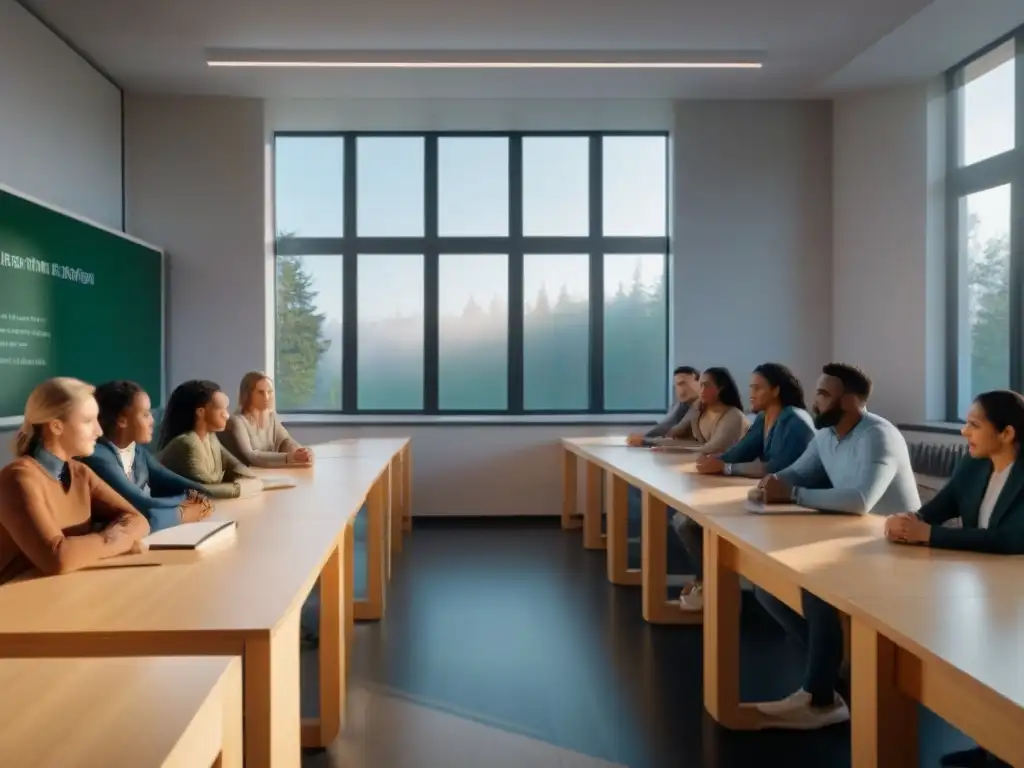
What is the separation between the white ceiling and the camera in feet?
16.1

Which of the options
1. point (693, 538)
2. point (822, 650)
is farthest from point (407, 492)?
point (822, 650)

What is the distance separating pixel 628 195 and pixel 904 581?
5.81 metres

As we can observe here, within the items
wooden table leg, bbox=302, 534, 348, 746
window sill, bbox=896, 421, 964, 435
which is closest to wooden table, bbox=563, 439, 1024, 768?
wooden table leg, bbox=302, 534, 348, 746

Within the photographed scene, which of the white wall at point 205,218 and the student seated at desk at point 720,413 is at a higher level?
the white wall at point 205,218

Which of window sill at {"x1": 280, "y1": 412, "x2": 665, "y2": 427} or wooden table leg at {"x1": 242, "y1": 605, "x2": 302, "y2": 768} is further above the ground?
window sill at {"x1": 280, "y1": 412, "x2": 665, "y2": 427}

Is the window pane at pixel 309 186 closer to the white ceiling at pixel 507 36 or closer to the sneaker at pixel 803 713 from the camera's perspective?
the white ceiling at pixel 507 36

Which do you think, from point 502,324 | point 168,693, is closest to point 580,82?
point 502,324

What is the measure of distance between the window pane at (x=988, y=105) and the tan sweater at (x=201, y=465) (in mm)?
4970

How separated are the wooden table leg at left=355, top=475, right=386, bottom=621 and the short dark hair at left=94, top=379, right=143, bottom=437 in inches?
55.6

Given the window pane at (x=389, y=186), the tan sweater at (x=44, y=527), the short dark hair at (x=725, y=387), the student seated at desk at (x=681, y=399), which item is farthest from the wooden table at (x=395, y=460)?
the tan sweater at (x=44, y=527)

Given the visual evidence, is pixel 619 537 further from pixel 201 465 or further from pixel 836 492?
pixel 201 465

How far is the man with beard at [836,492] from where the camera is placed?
267cm

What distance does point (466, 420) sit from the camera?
275 inches

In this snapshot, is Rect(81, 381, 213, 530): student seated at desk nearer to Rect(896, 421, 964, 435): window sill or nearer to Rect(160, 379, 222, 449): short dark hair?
Rect(160, 379, 222, 449): short dark hair
